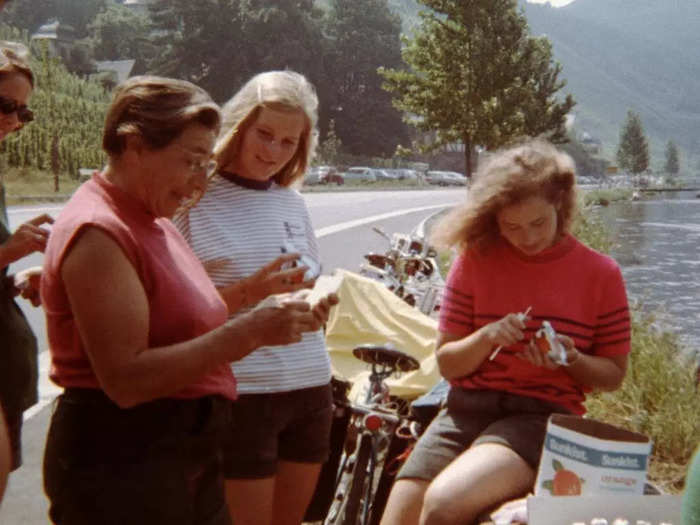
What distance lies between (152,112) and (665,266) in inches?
1045

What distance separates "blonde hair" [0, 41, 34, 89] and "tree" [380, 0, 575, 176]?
23231 mm

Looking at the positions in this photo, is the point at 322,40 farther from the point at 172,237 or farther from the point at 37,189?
the point at 172,237

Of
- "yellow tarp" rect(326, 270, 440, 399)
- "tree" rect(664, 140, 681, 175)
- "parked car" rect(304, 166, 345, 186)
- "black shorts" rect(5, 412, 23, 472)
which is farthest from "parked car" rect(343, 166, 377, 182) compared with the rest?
"tree" rect(664, 140, 681, 175)

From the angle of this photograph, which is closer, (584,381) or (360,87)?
(584,381)

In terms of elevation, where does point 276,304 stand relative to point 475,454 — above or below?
above

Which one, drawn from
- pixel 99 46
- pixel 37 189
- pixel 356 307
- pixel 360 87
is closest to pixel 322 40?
pixel 360 87

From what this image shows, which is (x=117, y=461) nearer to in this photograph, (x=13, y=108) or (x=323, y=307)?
(x=323, y=307)

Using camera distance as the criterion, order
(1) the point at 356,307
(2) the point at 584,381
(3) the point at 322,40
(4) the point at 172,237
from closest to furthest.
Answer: (4) the point at 172,237 < (2) the point at 584,381 < (1) the point at 356,307 < (3) the point at 322,40

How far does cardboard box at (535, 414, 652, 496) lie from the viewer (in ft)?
6.57

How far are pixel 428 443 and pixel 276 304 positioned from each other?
98cm

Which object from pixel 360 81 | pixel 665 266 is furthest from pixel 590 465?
pixel 360 81

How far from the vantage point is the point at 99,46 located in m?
101

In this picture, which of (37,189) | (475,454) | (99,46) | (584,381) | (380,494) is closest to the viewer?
(475,454)

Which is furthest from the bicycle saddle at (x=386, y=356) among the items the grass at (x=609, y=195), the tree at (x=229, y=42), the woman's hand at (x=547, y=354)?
the tree at (x=229, y=42)
